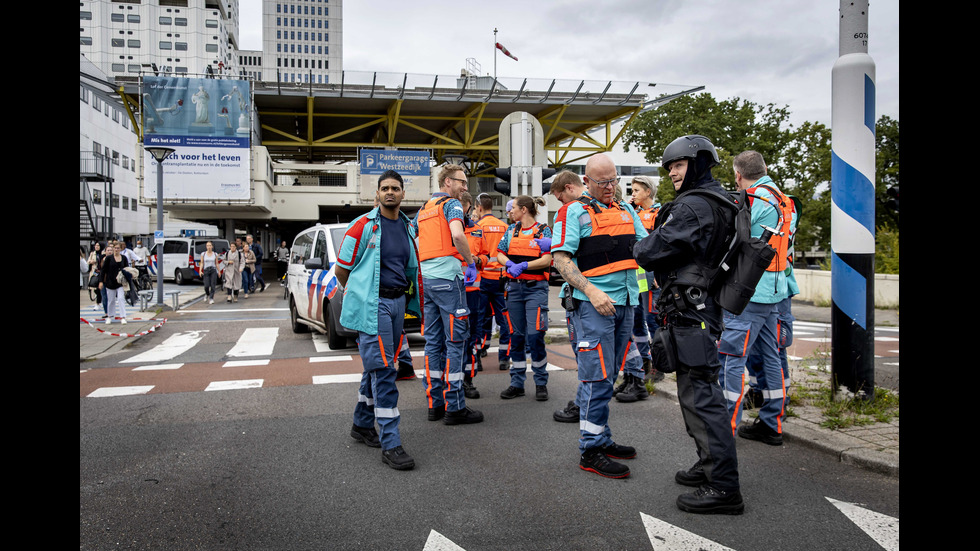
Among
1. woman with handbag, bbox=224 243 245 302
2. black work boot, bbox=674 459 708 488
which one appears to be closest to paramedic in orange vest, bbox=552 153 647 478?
black work boot, bbox=674 459 708 488

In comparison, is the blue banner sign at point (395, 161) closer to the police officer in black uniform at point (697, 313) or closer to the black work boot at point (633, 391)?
the black work boot at point (633, 391)

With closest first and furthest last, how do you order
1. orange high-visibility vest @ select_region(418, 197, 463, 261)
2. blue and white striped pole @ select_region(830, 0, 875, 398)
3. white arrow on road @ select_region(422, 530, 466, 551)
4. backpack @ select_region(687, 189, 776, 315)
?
white arrow on road @ select_region(422, 530, 466, 551) < backpack @ select_region(687, 189, 776, 315) < blue and white striped pole @ select_region(830, 0, 875, 398) < orange high-visibility vest @ select_region(418, 197, 463, 261)

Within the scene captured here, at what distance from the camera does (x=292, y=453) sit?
446 centimetres

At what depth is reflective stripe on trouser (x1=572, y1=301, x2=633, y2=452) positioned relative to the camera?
13.1 ft

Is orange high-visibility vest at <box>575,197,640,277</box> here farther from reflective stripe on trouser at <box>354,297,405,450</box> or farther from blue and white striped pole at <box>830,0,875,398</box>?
blue and white striped pole at <box>830,0,875,398</box>

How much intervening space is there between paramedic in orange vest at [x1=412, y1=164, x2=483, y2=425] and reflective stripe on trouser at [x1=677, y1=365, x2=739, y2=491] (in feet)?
7.27

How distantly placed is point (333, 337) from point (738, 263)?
22.8ft

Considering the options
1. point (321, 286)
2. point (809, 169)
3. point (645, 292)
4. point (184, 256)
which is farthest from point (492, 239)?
point (809, 169)

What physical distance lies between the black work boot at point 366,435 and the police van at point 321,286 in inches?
137

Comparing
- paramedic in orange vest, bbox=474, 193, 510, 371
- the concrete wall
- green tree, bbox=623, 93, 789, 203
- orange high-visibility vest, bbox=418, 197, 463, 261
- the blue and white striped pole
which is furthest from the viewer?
green tree, bbox=623, 93, 789, 203

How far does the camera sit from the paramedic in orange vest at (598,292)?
158 inches

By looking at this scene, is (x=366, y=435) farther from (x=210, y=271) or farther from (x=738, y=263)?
(x=210, y=271)

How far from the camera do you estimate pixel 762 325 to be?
4.52 metres
